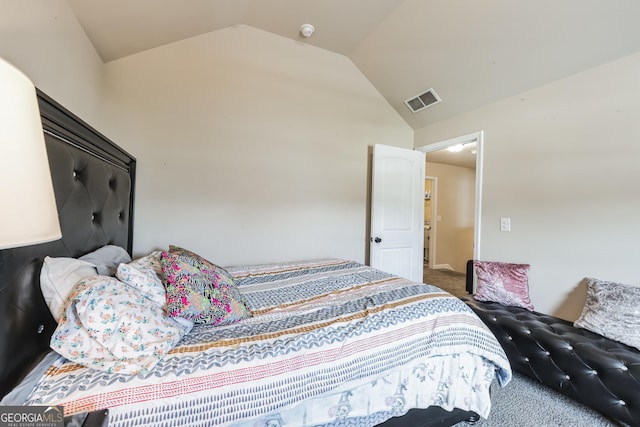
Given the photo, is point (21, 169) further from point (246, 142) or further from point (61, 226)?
point (246, 142)

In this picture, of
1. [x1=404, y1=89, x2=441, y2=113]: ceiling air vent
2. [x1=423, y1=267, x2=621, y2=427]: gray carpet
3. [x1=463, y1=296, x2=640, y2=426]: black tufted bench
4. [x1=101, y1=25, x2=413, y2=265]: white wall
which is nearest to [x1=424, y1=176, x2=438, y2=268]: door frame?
[x1=404, y1=89, x2=441, y2=113]: ceiling air vent

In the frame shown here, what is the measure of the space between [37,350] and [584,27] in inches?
132

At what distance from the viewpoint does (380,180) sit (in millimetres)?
2988

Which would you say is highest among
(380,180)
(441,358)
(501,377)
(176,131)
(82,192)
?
(176,131)

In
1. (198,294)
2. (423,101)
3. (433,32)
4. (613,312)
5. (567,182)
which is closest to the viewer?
(198,294)

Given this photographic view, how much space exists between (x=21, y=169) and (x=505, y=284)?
2.93m

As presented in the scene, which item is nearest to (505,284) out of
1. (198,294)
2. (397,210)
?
(397,210)

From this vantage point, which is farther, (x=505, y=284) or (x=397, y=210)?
(x=397, y=210)

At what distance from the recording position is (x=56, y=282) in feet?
2.58

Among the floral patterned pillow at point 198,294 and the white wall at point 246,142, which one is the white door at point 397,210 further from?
the floral patterned pillow at point 198,294

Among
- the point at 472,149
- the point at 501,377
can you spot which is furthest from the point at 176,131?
the point at 472,149

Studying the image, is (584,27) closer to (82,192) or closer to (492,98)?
(492,98)

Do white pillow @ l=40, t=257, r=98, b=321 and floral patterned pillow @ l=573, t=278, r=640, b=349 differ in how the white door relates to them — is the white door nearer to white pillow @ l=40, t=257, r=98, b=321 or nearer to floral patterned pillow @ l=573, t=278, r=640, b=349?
floral patterned pillow @ l=573, t=278, r=640, b=349

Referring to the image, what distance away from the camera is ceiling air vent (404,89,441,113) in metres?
2.80
